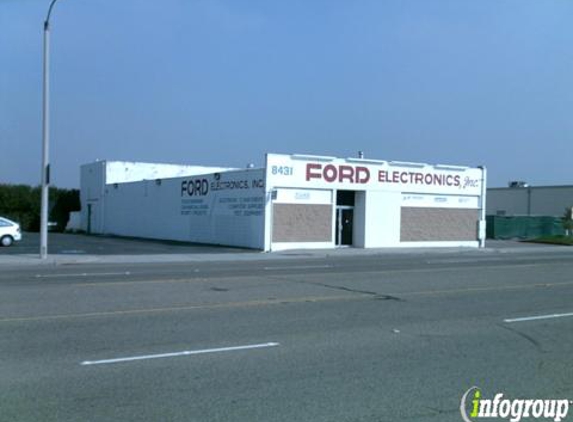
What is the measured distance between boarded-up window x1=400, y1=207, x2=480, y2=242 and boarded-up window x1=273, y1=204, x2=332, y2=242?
5.63m

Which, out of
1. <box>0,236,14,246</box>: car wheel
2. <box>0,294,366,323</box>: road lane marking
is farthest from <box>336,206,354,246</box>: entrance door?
<box>0,294,366,323</box>: road lane marking

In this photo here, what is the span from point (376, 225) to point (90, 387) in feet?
110

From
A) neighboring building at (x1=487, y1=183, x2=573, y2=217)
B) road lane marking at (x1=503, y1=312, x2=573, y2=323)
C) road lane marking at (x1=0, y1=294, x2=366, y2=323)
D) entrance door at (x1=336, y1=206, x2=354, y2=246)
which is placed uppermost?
neighboring building at (x1=487, y1=183, x2=573, y2=217)

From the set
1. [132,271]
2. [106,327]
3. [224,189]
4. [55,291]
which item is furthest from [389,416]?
[224,189]

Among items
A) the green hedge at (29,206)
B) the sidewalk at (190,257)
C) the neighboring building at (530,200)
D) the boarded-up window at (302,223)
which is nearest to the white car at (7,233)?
the sidewalk at (190,257)

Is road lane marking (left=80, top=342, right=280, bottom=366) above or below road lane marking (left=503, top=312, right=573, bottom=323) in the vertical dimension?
below

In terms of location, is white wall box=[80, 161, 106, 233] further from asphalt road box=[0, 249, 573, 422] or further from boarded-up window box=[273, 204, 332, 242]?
asphalt road box=[0, 249, 573, 422]

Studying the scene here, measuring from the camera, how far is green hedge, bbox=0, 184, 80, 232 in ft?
203

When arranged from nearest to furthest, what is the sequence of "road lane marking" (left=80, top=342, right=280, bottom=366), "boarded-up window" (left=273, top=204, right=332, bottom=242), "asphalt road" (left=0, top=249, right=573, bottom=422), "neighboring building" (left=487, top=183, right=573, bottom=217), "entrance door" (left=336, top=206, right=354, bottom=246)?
"asphalt road" (left=0, top=249, right=573, bottom=422)
"road lane marking" (left=80, top=342, right=280, bottom=366)
"boarded-up window" (left=273, top=204, right=332, bottom=242)
"entrance door" (left=336, top=206, right=354, bottom=246)
"neighboring building" (left=487, top=183, right=573, bottom=217)

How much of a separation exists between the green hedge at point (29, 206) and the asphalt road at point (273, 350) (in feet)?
158

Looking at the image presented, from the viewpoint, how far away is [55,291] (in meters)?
15.4

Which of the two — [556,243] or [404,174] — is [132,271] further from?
[556,243]

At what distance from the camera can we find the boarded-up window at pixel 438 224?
41656 millimetres

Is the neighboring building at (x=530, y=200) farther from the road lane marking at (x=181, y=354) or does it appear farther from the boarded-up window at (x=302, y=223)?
the road lane marking at (x=181, y=354)
